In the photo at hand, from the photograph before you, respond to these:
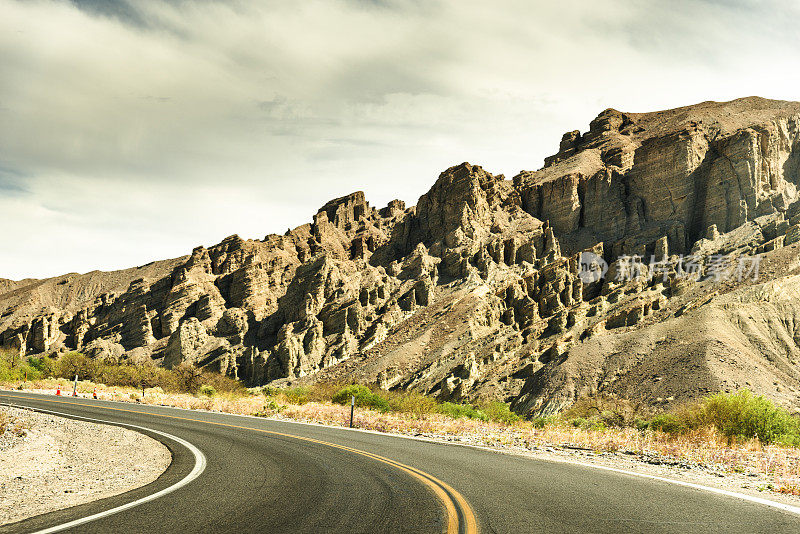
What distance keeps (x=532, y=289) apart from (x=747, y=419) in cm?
8017

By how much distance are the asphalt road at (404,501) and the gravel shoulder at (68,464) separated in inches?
17.6

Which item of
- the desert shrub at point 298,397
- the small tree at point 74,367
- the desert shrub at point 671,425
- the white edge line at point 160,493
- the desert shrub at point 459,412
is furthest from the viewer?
the small tree at point 74,367

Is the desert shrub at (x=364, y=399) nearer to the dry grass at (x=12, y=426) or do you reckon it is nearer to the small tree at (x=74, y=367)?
the dry grass at (x=12, y=426)

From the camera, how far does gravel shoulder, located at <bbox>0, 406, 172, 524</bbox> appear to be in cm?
714

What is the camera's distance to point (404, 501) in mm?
7426

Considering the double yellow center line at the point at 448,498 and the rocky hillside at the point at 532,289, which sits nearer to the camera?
the double yellow center line at the point at 448,498

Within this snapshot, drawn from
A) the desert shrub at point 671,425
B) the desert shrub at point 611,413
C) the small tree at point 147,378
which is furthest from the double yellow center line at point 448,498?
the small tree at point 147,378

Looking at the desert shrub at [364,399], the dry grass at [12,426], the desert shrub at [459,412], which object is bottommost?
the desert shrub at [459,412]

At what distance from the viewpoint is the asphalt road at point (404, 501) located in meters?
6.15

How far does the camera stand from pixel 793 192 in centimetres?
10481

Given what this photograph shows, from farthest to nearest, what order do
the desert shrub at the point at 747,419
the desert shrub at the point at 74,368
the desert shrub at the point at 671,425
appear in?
the desert shrub at the point at 74,368, the desert shrub at the point at 671,425, the desert shrub at the point at 747,419

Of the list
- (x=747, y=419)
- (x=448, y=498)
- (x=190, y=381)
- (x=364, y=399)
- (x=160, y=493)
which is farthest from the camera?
(x=190, y=381)

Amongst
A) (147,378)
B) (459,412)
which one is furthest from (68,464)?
(147,378)

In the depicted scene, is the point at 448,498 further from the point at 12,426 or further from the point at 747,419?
the point at 747,419
